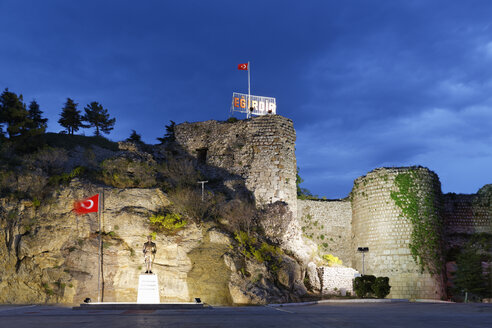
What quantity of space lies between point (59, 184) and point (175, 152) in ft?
35.3

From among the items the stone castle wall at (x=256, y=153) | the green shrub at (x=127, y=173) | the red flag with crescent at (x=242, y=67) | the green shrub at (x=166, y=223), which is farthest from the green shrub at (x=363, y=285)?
the red flag with crescent at (x=242, y=67)

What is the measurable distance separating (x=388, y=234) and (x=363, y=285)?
235 inches

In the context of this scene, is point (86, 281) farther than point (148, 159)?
No

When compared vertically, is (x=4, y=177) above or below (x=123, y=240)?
above

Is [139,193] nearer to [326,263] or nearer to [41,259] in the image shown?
[41,259]

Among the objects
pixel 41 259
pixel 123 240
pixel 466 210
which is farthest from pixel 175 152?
pixel 466 210

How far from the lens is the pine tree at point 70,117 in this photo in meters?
45.3

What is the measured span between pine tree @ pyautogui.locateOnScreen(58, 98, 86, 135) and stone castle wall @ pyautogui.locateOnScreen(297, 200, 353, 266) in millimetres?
22850

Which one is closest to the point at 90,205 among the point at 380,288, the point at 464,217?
the point at 380,288

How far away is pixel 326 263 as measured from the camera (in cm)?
3269

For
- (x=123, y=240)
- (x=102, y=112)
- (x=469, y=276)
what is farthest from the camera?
(x=102, y=112)

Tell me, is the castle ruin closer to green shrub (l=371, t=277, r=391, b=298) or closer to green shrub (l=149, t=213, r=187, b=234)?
green shrub (l=371, t=277, r=391, b=298)

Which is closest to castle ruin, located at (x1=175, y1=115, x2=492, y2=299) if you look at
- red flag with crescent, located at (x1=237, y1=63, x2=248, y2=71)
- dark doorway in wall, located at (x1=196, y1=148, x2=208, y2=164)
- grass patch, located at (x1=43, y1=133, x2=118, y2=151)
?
dark doorway in wall, located at (x1=196, y1=148, x2=208, y2=164)

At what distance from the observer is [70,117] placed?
149 ft
